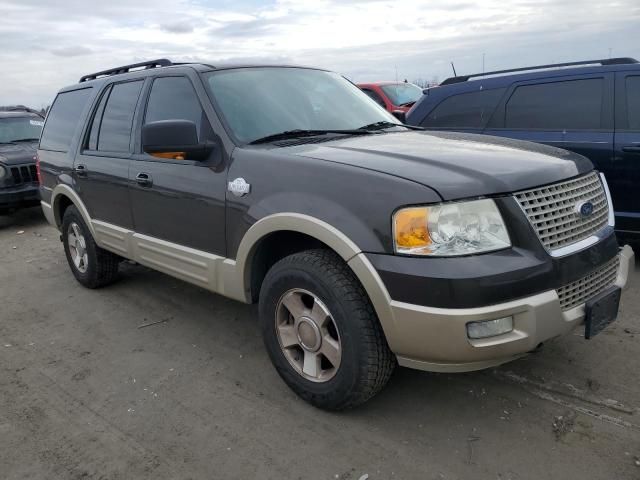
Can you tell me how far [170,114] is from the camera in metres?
3.72

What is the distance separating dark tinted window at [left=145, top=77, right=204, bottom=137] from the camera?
3484 millimetres

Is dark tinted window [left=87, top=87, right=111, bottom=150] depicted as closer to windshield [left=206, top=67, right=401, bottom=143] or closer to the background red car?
windshield [left=206, top=67, right=401, bottom=143]

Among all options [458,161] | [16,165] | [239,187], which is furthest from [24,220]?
[458,161]

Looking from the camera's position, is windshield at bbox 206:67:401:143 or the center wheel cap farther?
windshield at bbox 206:67:401:143

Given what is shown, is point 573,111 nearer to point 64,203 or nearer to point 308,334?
point 308,334

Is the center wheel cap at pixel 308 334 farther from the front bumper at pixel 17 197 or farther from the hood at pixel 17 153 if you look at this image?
the hood at pixel 17 153

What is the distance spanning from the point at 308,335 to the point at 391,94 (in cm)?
871

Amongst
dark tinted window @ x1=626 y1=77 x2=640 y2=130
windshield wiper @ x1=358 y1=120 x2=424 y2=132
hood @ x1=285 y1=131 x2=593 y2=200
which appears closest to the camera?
hood @ x1=285 y1=131 x2=593 y2=200

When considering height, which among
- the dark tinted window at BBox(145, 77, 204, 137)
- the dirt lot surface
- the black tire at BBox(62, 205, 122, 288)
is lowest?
the dirt lot surface

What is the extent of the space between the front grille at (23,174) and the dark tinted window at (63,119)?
3.44 m

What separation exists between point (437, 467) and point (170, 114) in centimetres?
278

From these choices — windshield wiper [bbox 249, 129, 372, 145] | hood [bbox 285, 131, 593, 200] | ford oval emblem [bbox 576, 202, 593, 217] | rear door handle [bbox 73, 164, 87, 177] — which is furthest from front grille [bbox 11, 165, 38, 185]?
ford oval emblem [bbox 576, 202, 593, 217]

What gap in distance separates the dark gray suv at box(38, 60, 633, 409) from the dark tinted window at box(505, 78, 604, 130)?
189 centimetres

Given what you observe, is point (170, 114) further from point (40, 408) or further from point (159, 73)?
point (40, 408)
